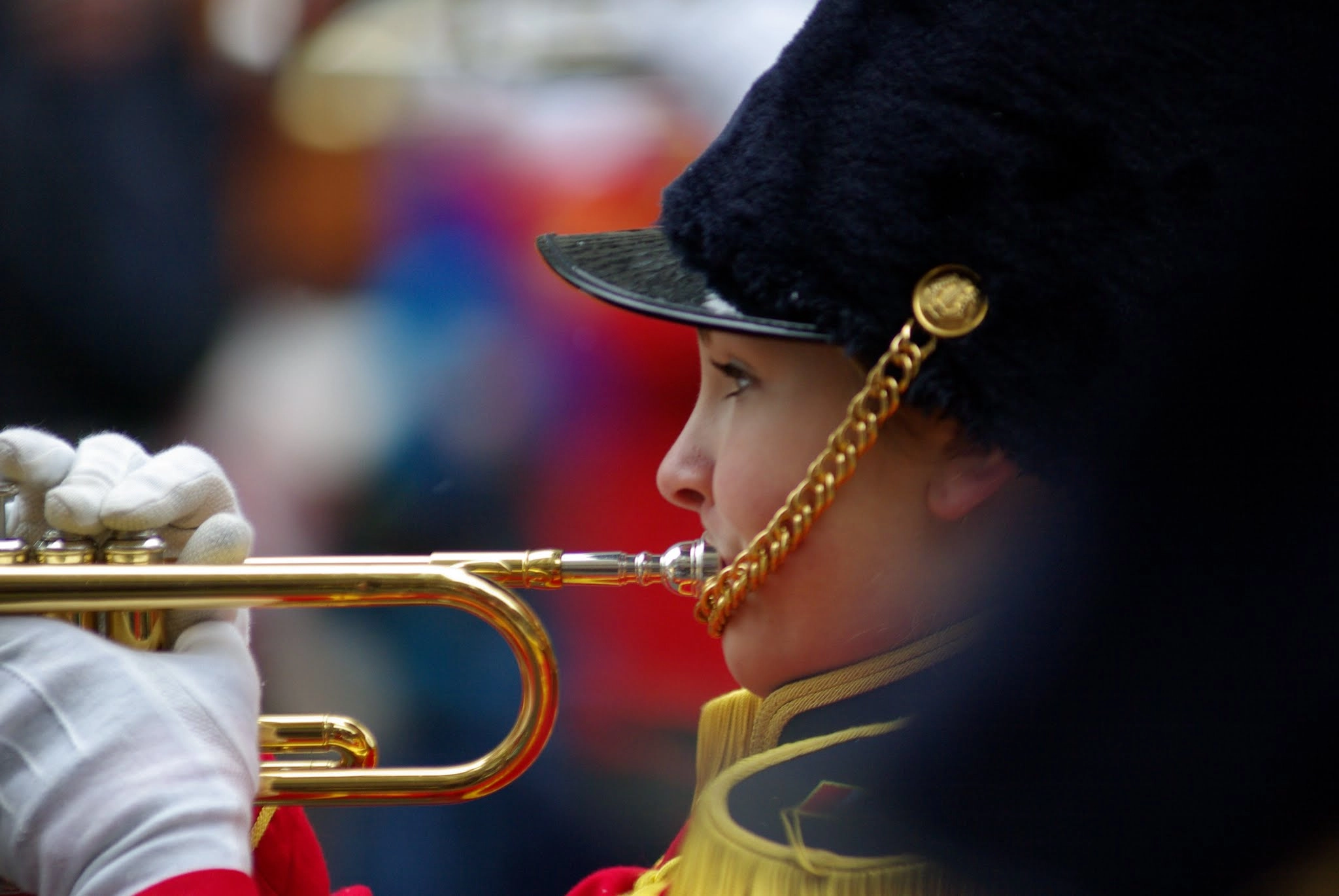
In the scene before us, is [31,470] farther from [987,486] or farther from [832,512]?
[987,486]

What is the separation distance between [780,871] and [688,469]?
380mm

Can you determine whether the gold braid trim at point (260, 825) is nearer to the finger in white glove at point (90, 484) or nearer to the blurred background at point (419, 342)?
the finger in white glove at point (90, 484)

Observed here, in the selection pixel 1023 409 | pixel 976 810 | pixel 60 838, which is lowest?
pixel 60 838

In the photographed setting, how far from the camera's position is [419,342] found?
6.36 ft

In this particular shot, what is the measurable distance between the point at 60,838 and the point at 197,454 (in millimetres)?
394

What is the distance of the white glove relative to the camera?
105 cm

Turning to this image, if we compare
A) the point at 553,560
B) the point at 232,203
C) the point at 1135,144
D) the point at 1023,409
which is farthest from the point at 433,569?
the point at 232,203

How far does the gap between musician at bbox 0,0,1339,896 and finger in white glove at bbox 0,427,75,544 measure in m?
0.14

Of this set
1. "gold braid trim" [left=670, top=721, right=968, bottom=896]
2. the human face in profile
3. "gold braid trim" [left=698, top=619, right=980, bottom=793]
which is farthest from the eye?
"gold braid trim" [left=670, top=721, right=968, bottom=896]

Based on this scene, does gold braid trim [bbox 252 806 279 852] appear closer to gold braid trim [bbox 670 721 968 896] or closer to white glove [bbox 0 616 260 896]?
white glove [bbox 0 616 260 896]

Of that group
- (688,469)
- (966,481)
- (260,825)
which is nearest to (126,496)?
(260,825)

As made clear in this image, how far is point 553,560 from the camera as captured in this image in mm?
1278

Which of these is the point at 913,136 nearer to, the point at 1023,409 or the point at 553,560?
the point at 1023,409

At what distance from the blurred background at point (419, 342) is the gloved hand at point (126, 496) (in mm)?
629
